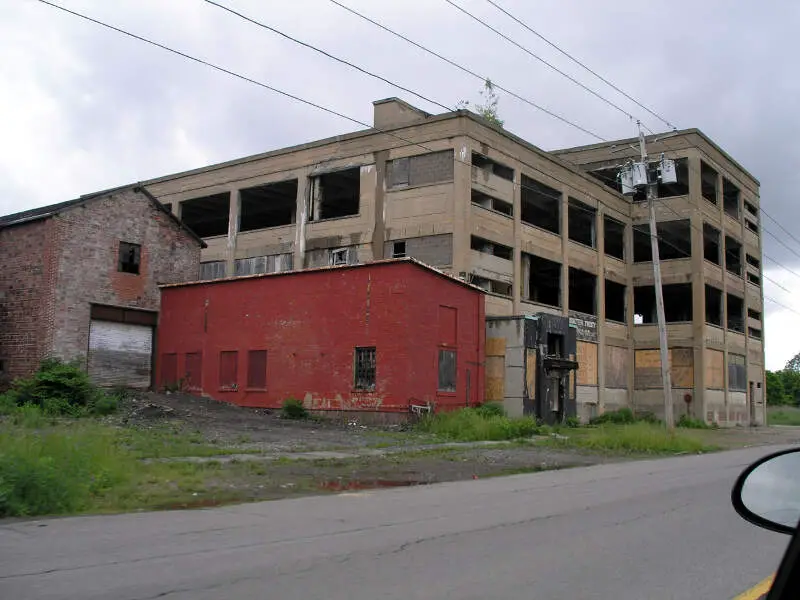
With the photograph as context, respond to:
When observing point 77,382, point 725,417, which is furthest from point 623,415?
point 77,382

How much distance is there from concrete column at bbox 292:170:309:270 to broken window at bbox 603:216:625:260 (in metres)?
20.3

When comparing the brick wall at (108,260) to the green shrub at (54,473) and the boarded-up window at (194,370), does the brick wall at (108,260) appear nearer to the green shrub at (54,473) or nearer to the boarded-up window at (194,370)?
the boarded-up window at (194,370)

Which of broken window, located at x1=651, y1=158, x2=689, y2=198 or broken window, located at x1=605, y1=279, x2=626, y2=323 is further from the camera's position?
broken window, located at x1=605, y1=279, x2=626, y2=323

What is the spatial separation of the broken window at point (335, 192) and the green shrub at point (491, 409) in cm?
1449

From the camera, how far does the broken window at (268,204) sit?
4494cm

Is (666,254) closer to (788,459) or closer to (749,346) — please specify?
(749,346)

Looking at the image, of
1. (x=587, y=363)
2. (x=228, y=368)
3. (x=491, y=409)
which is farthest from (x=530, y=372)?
(x=587, y=363)

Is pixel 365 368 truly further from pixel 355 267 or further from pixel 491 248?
pixel 491 248

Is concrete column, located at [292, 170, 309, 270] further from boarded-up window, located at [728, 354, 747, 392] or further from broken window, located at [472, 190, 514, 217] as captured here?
boarded-up window, located at [728, 354, 747, 392]

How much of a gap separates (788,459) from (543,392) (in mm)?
29878

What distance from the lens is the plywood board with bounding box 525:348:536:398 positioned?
102 ft

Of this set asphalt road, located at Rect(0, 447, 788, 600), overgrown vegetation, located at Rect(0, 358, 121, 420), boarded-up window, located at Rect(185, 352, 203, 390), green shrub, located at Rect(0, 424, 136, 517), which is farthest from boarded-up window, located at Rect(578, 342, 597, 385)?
green shrub, located at Rect(0, 424, 136, 517)

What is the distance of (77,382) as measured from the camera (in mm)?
25375

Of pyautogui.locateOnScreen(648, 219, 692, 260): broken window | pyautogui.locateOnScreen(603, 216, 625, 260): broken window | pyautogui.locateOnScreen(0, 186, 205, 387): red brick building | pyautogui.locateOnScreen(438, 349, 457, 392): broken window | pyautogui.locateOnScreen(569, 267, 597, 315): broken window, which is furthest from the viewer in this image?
pyautogui.locateOnScreen(603, 216, 625, 260): broken window
